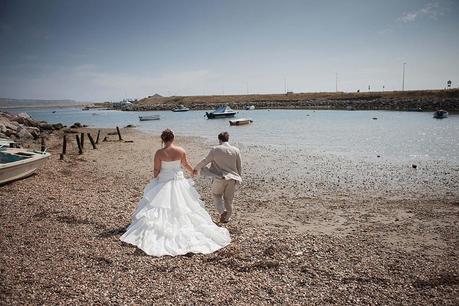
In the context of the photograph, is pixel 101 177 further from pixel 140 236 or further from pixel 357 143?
pixel 357 143

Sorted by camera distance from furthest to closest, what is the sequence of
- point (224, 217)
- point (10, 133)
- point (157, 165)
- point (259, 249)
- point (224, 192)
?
point (10, 133) → point (224, 217) → point (224, 192) → point (157, 165) → point (259, 249)

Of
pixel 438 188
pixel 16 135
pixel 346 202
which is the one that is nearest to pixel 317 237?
pixel 346 202

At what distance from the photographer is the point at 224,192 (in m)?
8.62

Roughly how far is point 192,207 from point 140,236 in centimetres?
130

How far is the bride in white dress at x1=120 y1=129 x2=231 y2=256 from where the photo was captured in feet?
22.9

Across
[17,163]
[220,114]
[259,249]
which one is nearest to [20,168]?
[17,163]

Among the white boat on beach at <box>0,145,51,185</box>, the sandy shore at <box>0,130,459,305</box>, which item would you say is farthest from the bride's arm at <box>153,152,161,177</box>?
the white boat on beach at <box>0,145,51,185</box>

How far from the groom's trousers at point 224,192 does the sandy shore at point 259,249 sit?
0.60 metres

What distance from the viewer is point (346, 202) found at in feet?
39.9

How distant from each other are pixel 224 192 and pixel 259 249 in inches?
75.6

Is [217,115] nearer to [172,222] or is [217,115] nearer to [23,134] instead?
[23,134]

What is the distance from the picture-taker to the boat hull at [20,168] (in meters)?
12.6

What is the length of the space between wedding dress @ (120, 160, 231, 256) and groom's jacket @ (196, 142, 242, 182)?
965mm

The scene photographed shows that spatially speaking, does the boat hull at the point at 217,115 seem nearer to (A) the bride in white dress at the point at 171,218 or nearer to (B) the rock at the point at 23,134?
(B) the rock at the point at 23,134
